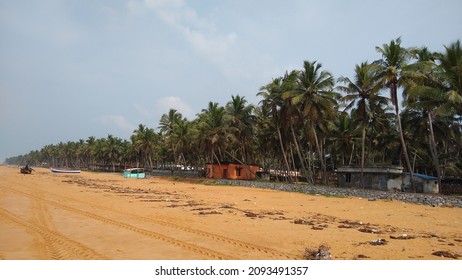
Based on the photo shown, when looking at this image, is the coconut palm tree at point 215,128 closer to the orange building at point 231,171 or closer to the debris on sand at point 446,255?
the orange building at point 231,171

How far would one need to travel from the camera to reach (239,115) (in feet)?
146

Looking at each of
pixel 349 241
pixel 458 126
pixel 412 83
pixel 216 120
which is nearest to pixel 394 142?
pixel 458 126

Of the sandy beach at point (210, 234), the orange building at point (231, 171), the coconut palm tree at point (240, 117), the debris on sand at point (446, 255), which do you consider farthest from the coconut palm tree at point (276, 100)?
the debris on sand at point (446, 255)

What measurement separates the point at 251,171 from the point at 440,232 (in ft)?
118

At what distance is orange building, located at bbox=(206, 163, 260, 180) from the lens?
160ft

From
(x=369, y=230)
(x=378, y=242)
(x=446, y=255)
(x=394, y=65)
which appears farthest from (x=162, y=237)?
(x=394, y=65)

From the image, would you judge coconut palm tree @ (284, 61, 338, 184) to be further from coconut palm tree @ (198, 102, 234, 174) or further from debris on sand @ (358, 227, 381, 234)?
debris on sand @ (358, 227, 381, 234)

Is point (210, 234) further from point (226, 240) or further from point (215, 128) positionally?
point (215, 128)

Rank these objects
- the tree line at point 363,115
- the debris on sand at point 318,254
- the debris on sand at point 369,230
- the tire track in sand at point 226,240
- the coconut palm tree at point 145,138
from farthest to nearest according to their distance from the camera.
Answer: the coconut palm tree at point 145,138
the tree line at point 363,115
the debris on sand at point 369,230
the tire track in sand at point 226,240
the debris on sand at point 318,254

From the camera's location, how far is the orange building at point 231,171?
4888cm

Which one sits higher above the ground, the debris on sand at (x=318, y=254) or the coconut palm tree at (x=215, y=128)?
the coconut palm tree at (x=215, y=128)

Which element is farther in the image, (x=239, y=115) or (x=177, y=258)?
(x=239, y=115)

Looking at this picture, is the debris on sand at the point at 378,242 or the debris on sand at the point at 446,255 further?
the debris on sand at the point at 378,242

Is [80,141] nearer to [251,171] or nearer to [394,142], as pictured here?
[251,171]
